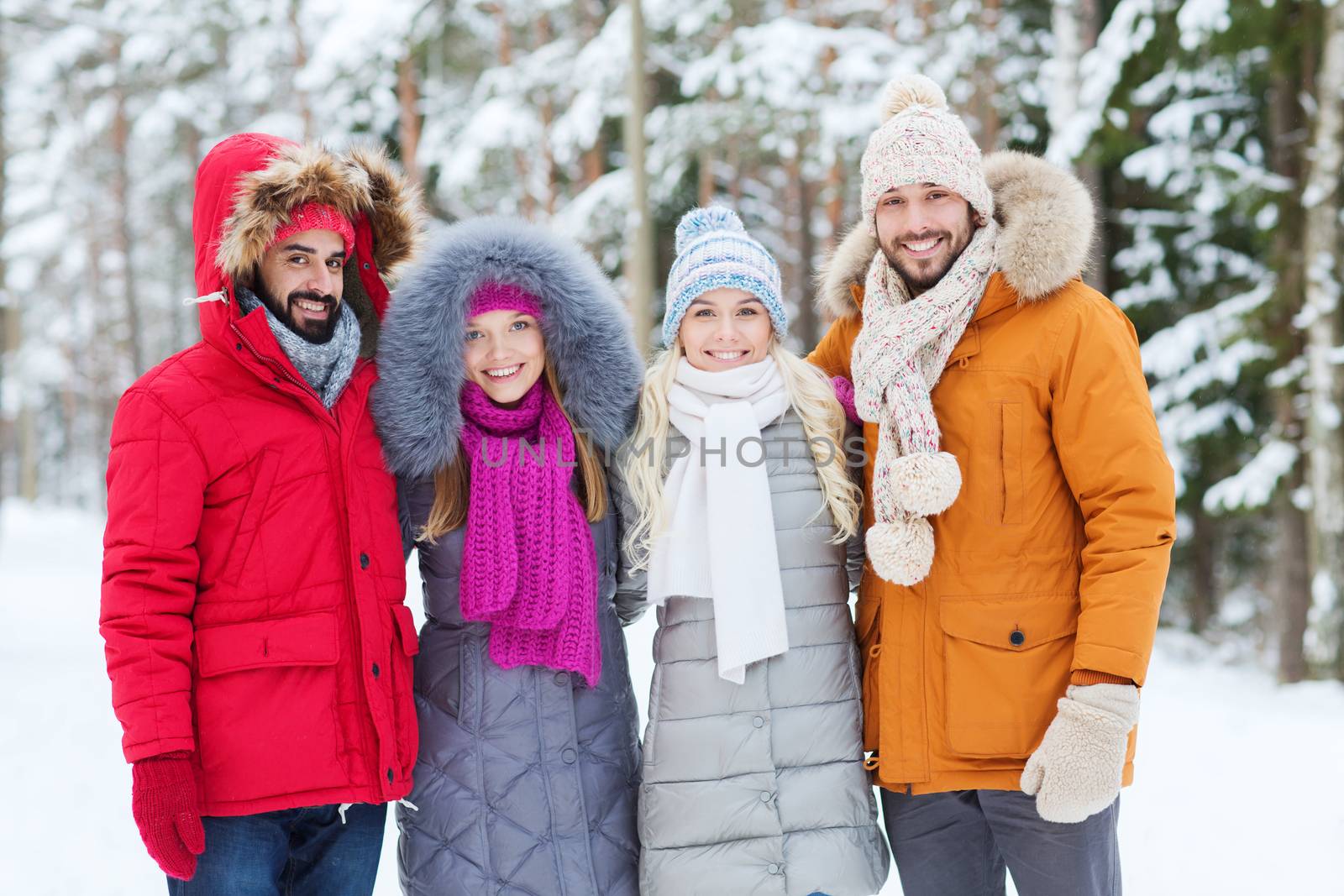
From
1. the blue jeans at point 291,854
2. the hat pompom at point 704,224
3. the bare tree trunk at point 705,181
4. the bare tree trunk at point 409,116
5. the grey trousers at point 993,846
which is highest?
the bare tree trunk at point 409,116

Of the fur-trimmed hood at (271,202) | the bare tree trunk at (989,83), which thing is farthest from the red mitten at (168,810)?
the bare tree trunk at (989,83)

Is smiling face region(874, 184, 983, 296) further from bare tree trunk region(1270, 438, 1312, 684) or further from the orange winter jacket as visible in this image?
bare tree trunk region(1270, 438, 1312, 684)

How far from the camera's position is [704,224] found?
2.98m

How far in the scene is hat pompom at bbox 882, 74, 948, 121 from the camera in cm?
275

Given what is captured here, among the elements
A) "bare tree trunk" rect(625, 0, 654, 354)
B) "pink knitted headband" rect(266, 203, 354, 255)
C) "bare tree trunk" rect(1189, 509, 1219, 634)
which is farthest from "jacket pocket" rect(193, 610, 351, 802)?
"bare tree trunk" rect(1189, 509, 1219, 634)

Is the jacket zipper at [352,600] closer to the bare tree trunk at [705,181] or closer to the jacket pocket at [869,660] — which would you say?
the jacket pocket at [869,660]

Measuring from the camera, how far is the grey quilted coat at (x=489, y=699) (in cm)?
259

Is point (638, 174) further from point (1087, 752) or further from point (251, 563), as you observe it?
point (1087, 752)

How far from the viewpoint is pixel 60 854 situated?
15.7ft

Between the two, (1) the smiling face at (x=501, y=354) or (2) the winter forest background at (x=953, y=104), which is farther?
(2) the winter forest background at (x=953, y=104)

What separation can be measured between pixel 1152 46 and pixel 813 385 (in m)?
7.08

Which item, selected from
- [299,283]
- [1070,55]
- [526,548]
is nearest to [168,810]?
[526,548]

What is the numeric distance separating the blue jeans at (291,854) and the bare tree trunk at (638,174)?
6953mm

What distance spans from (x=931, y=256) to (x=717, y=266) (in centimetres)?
59
